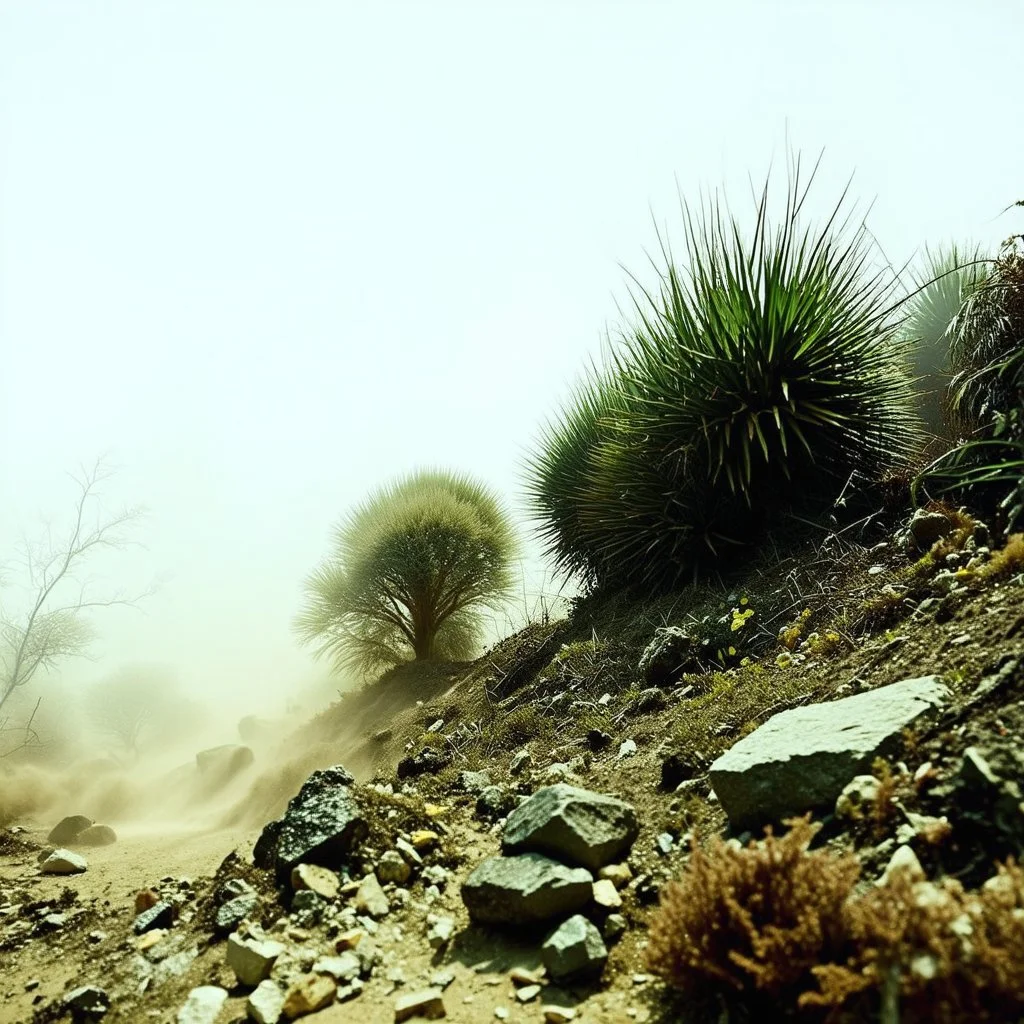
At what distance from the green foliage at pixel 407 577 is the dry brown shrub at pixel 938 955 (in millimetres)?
10534

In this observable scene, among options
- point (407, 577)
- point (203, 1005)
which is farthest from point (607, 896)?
point (407, 577)

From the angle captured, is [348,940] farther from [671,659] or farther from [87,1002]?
[671,659]

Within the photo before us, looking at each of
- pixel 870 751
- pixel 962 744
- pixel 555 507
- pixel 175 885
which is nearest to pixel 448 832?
pixel 175 885

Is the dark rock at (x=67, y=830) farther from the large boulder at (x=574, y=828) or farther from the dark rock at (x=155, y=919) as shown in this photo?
the large boulder at (x=574, y=828)

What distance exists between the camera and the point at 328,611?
41.0 ft

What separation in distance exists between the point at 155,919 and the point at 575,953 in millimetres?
2303

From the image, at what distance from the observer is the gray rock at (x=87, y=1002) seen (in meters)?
2.75

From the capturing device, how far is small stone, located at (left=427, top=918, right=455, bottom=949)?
2785 millimetres

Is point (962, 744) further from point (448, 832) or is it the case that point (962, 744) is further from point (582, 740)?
point (582, 740)

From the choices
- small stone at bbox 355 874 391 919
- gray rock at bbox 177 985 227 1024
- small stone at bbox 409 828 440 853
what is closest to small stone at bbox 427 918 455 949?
small stone at bbox 355 874 391 919

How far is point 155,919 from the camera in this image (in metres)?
3.38

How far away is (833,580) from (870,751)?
3318mm

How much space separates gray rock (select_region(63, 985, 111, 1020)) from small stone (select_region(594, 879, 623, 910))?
205 cm

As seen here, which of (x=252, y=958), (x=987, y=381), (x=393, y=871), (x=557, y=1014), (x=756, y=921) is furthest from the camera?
(x=987, y=381)
